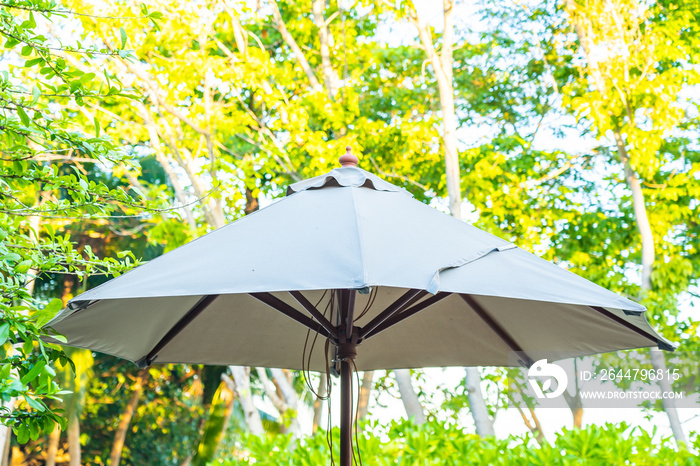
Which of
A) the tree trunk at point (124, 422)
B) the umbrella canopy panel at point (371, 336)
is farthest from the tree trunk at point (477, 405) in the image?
the tree trunk at point (124, 422)

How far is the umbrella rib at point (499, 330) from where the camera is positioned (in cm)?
307

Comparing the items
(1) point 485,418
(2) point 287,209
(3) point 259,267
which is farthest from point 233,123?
(3) point 259,267

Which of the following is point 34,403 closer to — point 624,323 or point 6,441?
point 624,323

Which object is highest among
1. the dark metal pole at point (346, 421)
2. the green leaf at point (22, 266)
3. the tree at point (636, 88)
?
the tree at point (636, 88)

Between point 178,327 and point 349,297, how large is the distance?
908mm

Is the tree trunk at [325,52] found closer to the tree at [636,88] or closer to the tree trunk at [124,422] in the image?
the tree at [636,88]

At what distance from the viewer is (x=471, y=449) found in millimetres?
3684

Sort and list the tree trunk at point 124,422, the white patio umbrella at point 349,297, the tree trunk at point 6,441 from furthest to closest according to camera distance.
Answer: the tree trunk at point 124,422 < the tree trunk at point 6,441 < the white patio umbrella at point 349,297

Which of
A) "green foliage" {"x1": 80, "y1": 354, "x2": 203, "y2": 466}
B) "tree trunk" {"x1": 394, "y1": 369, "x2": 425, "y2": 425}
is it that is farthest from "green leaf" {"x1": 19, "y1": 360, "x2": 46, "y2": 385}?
"green foliage" {"x1": 80, "y1": 354, "x2": 203, "y2": 466}

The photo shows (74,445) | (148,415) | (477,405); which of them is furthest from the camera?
(148,415)

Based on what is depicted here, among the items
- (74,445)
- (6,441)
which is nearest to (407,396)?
(74,445)

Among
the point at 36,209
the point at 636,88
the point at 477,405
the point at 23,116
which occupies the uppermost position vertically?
the point at 636,88

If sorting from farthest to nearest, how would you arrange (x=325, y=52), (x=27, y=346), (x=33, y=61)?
(x=325, y=52) → (x=33, y=61) → (x=27, y=346)

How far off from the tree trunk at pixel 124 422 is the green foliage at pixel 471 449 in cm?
958
